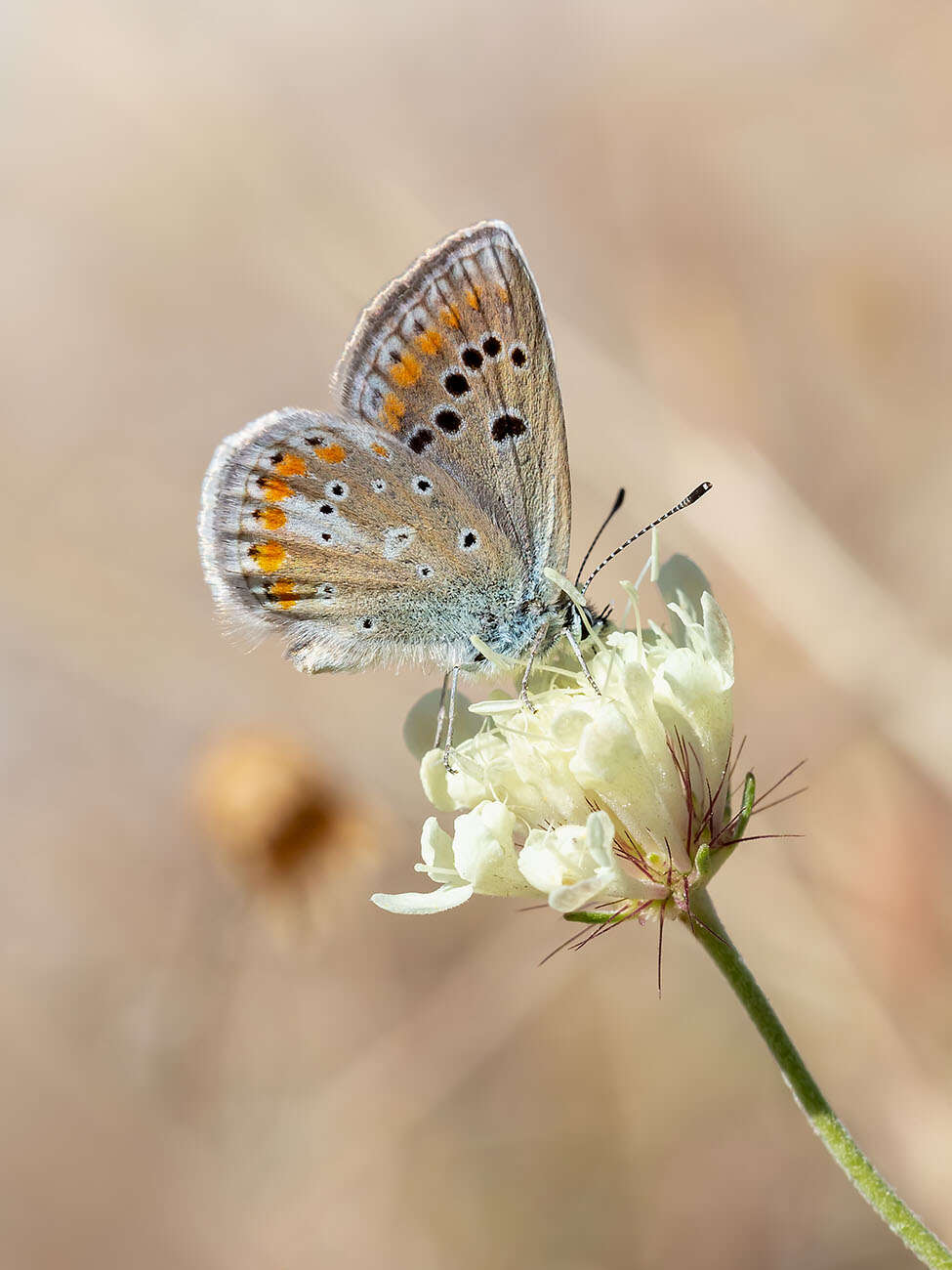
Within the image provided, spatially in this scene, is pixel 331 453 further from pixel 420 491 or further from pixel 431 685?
pixel 431 685

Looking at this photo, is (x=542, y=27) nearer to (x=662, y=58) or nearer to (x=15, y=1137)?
(x=662, y=58)

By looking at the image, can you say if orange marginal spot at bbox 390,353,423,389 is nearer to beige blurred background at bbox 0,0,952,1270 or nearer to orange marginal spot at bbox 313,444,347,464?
orange marginal spot at bbox 313,444,347,464

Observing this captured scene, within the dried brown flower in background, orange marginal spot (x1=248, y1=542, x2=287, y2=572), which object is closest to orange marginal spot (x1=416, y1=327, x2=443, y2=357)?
orange marginal spot (x1=248, y1=542, x2=287, y2=572)

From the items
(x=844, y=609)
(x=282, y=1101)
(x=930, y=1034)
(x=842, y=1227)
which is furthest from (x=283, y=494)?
(x=842, y=1227)

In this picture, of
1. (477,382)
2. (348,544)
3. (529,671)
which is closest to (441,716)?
(529,671)

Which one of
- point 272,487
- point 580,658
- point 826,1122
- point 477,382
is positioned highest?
point 272,487
